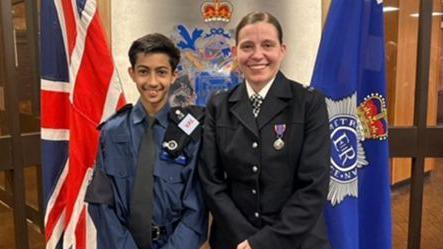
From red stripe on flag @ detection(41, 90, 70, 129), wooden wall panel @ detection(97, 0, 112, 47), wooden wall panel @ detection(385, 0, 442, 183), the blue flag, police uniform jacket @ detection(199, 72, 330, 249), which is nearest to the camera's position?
police uniform jacket @ detection(199, 72, 330, 249)

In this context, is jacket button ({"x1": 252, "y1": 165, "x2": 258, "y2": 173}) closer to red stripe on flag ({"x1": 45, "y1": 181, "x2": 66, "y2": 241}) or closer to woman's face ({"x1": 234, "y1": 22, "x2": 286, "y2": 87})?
woman's face ({"x1": 234, "y1": 22, "x2": 286, "y2": 87})

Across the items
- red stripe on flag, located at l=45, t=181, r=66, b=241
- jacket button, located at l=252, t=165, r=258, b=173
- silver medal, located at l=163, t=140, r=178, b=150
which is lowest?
A: red stripe on flag, located at l=45, t=181, r=66, b=241

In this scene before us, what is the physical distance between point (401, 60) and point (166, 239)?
399 centimetres

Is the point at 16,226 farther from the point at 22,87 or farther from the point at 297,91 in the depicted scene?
A: the point at 297,91

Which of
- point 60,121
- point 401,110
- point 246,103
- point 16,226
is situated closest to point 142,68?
Result: point 246,103

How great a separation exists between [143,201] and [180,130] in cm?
28

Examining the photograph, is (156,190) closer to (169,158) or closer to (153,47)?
(169,158)

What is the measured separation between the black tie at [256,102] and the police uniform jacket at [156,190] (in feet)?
0.76

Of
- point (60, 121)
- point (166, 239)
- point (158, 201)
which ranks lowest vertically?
point (166, 239)

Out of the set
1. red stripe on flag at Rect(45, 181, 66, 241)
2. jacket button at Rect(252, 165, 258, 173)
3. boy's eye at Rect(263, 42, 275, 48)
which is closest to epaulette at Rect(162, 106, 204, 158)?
jacket button at Rect(252, 165, 258, 173)

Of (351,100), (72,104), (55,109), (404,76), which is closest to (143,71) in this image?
(72,104)

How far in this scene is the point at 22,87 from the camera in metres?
2.85

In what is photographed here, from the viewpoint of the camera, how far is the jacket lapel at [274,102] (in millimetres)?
1522

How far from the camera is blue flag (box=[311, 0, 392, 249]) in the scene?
1845 mm
